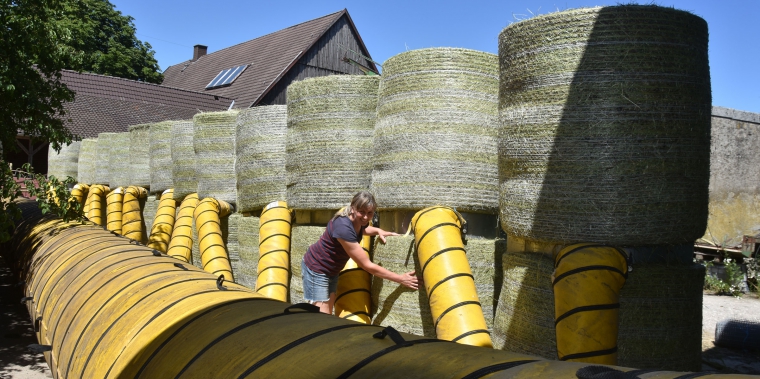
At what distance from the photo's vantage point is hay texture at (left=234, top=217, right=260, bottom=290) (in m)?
7.65

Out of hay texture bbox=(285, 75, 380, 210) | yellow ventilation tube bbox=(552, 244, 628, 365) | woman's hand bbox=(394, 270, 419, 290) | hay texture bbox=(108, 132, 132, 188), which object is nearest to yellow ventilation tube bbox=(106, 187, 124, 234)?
hay texture bbox=(108, 132, 132, 188)

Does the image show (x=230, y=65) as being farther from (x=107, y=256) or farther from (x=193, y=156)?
(x=107, y=256)

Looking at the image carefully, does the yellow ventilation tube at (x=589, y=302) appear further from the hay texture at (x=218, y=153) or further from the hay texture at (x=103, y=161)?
the hay texture at (x=103, y=161)

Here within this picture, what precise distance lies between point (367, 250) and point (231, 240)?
3504mm

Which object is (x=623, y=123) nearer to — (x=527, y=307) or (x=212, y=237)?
(x=527, y=307)

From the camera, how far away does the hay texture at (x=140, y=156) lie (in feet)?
40.7

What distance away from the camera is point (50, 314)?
545cm

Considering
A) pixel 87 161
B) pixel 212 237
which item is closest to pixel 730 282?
pixel 212 237

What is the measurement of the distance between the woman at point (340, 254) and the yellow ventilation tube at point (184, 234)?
3.44 m

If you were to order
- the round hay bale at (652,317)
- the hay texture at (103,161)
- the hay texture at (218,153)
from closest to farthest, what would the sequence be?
the round hay bale at (652,317) < the hay texture at (218,153) < the hay texture at (103,161)

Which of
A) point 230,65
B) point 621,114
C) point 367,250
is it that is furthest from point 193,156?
point 230,65

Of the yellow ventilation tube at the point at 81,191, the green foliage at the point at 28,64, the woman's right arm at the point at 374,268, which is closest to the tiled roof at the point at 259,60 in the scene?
the yellow ventilation tube at the point at 81,191

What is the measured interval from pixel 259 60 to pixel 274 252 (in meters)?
21.7

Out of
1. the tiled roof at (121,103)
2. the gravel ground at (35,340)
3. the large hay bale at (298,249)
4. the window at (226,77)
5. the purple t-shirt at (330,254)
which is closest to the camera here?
the purple t-shirt at (330,254)
